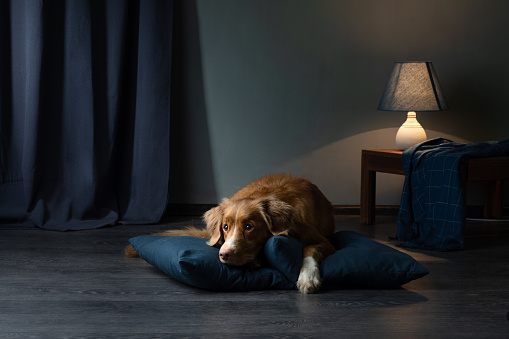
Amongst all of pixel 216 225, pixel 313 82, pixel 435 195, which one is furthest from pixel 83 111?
pixel 435 195

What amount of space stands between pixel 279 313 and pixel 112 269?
3.16 ft

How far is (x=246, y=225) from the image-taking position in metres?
2.48

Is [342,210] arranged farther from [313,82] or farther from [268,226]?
[268,226]

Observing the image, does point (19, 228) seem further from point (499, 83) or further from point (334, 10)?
point (499, 83)

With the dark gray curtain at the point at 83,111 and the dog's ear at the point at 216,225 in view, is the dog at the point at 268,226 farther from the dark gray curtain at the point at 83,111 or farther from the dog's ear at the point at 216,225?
the dark gray curtain at the point at 83,111

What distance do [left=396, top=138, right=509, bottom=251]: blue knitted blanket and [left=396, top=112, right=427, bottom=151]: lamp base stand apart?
0.61ft

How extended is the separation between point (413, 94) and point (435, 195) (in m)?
0.75

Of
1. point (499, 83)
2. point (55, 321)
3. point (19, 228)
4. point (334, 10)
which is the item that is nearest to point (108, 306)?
point (55, 321)

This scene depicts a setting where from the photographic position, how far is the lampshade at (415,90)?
12.8ft

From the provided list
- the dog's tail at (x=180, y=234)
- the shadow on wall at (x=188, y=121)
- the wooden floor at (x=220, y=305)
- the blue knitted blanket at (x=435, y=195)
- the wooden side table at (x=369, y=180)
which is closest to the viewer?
the wooden floor at (x=220, y=305)

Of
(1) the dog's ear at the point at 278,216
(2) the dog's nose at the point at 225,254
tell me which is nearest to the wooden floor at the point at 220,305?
(2) the dog's nose at the point at 225,254

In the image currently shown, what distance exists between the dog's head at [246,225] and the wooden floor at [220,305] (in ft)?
0.56

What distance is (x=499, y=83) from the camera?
4453 mm

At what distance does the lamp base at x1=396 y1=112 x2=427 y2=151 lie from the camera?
3.94 metres
